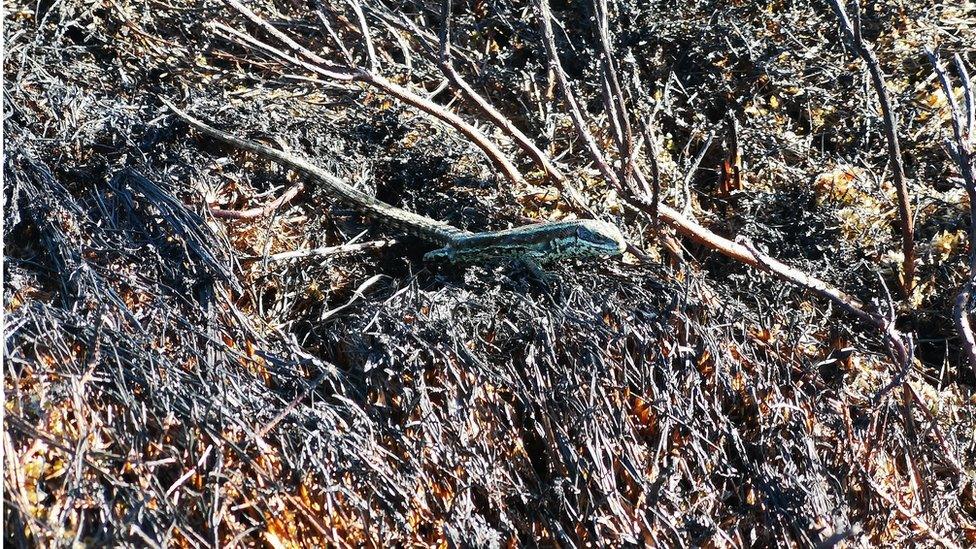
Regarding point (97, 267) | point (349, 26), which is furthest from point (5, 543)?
point (349, 26)

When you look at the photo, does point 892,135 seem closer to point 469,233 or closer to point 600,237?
point 600,237

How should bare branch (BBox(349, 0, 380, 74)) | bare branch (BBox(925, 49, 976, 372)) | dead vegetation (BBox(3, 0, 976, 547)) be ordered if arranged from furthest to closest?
bare branch (BBox(349, 0, 380, 74)) → bare branch (BBox(925, 49, 976, 372)) → dead vegetation (BBox(3, 0, 976, 547))

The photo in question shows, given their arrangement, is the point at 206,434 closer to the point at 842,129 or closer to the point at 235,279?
the point at 235,279

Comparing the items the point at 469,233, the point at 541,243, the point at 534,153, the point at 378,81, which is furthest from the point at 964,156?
the point at 378,81

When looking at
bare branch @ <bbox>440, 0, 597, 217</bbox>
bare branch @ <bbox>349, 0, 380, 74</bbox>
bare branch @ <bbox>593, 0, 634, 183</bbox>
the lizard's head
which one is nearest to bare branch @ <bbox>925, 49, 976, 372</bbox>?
bare branch @ <bbox>593, 0, 634, 183</bbox>

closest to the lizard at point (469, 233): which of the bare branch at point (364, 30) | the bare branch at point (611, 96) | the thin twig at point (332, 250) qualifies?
the thin twig at point (332, 250)

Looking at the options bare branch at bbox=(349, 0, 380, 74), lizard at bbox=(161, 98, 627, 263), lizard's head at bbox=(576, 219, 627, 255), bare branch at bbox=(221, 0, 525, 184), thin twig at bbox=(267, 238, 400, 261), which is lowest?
thin twig at bbox=(267, 238, 400, 261)

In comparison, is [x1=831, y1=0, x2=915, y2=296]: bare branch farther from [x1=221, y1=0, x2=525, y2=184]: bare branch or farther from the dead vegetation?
[x1=221, y1=0, x2=525, y2=184]: bare branch
